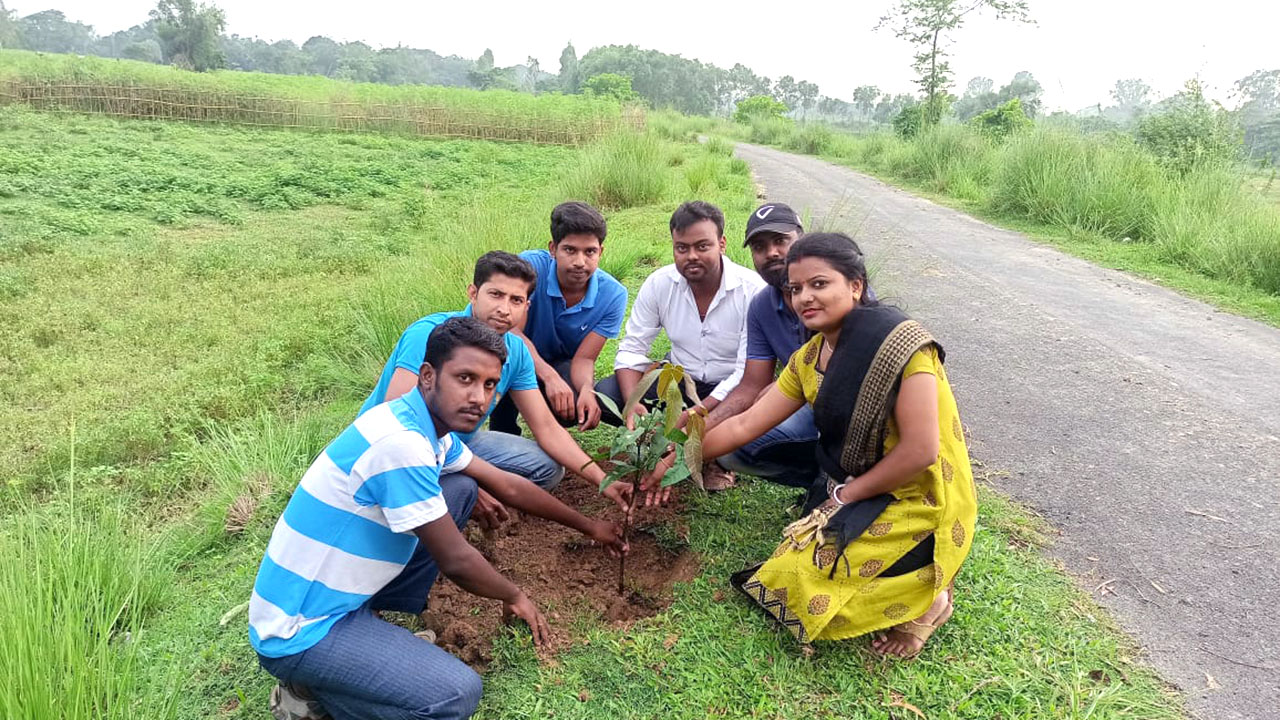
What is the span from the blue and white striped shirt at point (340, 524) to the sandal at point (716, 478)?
1.54 meters

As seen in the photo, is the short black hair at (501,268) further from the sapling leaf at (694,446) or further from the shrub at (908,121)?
the shrub at (908,121)

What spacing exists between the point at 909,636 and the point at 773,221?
1.71 metres

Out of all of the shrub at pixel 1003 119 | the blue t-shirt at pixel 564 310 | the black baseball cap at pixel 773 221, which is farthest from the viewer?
the shrub at pixel 1003 119

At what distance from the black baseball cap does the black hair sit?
87 centimetres

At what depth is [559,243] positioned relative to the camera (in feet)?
11.2

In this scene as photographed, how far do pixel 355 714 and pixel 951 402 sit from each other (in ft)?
6.19

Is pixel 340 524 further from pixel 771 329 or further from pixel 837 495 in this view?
pixel 771 329

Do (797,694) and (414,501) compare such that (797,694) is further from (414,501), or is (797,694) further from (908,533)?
(414,501)

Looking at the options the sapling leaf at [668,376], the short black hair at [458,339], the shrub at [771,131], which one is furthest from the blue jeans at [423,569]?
the shrub at [771,131]

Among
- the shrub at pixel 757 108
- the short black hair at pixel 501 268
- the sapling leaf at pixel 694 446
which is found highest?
the shrub at pixel 757 108

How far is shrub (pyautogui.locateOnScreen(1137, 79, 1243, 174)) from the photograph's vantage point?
880 cm

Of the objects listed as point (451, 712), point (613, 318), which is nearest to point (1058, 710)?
point (451, 712)

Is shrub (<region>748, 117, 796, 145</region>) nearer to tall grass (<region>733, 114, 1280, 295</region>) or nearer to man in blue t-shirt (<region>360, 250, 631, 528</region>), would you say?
tall grass (<region>733, 114, 1280, 295</region>)

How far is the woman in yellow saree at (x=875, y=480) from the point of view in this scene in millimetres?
1994
